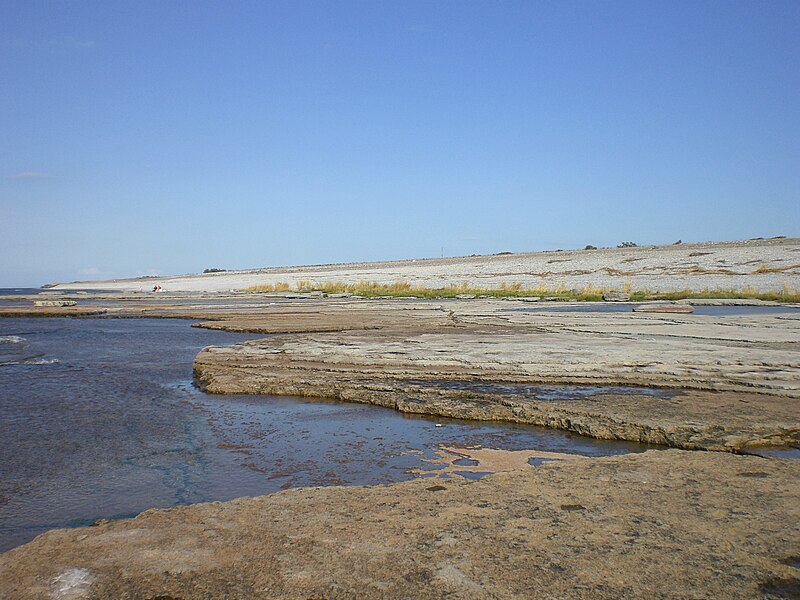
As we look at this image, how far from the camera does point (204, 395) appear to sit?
717 cm

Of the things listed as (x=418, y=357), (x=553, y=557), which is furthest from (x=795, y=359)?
(x=553, y=557)

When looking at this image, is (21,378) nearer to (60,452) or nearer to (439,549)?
(60,452)

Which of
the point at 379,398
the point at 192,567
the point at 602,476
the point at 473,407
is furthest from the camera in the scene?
the point at 379,398

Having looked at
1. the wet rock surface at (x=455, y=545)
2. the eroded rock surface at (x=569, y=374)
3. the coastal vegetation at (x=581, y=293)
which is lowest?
the coastal vegetation at (x=581, y=293)

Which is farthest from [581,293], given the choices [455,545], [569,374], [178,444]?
[455,545]

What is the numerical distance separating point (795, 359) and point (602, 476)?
16.3 feet

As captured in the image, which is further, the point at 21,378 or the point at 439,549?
the point at 21,378

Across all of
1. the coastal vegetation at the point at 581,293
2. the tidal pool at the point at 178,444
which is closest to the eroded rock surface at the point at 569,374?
the tidal pool at the point at 178,444

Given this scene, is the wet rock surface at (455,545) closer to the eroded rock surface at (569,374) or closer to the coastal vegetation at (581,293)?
the eroded rock surface at (569,374)

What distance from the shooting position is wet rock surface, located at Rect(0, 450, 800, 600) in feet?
8.24

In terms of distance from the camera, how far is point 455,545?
2881 mm

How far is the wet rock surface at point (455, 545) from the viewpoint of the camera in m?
2.51

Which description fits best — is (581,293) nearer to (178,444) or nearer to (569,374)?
(569,374)

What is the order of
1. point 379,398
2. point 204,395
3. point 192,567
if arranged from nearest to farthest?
point 192,567
point 379,398
point 204,395
